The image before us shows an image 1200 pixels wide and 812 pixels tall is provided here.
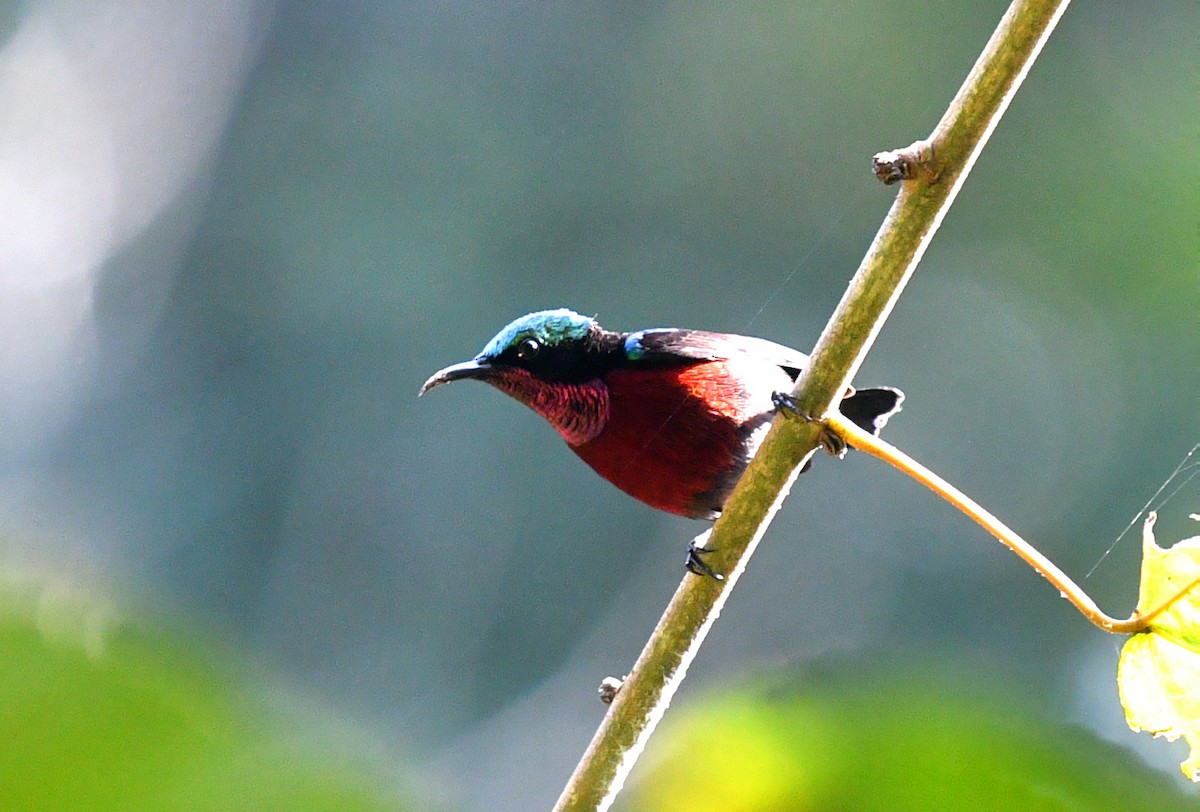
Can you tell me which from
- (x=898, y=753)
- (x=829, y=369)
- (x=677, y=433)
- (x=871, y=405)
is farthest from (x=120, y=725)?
(x=871, y=405)

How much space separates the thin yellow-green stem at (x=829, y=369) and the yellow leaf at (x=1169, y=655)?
389mm

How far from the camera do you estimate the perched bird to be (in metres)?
2.61

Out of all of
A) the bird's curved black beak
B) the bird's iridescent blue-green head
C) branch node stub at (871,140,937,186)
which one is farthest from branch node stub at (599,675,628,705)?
the bird's iridescent blue-green head

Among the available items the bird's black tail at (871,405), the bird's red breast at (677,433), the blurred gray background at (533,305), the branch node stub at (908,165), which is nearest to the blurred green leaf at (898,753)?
the branch node stub at (908,165)

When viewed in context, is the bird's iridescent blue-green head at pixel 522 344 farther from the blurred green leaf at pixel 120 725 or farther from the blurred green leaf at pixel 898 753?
the blurred green leaf at pixel 120 725

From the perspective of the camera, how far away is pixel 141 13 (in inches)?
339

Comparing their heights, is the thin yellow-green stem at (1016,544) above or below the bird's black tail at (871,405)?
below

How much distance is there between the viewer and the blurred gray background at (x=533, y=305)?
21.8 ft

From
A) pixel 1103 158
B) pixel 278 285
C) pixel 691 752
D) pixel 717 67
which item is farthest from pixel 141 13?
pixel 691 752

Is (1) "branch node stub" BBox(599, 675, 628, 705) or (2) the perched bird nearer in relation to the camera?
(1) "branch node stub" BBox(599, 675, 628, 705)

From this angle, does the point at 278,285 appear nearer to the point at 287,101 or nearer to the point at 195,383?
the point at 195,383

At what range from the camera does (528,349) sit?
2.75 metres

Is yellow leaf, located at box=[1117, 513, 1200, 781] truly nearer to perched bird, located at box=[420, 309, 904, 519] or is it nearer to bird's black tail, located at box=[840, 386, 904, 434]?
perched bird, located at box=[420, 309, 904, 519]

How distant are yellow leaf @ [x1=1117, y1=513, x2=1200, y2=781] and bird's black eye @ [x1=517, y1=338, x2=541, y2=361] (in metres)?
1.68
